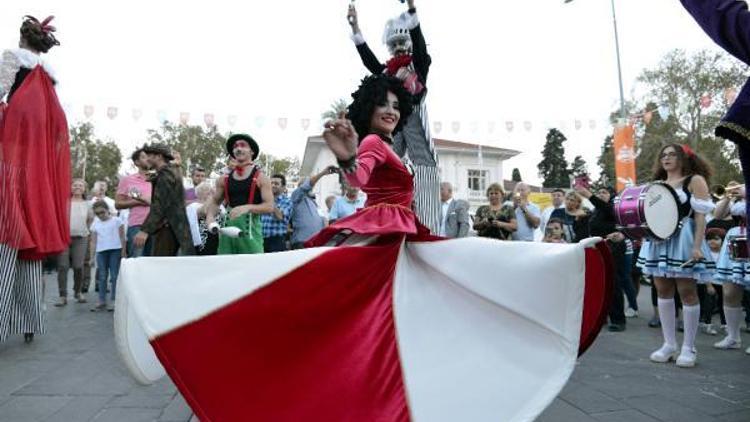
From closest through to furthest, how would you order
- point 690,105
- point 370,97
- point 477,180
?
1. point 370,97
2. point 690,105
3. point 477,180

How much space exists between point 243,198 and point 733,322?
4962mm

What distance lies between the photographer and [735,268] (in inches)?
219

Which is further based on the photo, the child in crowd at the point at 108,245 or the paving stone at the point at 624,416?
the child in crowd at the point at 108,245

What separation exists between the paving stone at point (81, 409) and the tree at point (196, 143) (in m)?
48.0

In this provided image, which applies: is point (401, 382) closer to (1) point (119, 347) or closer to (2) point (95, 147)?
(1) point (119, 347)

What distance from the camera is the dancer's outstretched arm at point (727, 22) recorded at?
205 cm

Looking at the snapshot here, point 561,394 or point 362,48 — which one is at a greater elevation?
point 362,48

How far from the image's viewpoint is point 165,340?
216cm

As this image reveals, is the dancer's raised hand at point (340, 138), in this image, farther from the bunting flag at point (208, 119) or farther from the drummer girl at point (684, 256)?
the bunting flag at point (208, 119)

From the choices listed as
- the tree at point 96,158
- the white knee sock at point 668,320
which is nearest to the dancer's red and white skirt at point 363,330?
the white knee sock at point 668,320

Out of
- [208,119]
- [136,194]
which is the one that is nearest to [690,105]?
[208,119]

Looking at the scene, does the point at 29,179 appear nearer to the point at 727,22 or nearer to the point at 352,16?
the point at 352,16

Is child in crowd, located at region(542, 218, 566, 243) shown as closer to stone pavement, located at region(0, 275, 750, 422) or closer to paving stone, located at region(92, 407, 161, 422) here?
stone pavement, located at region(0, 275, 750, 422)

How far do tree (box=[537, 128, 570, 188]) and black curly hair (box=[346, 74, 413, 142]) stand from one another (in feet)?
252
